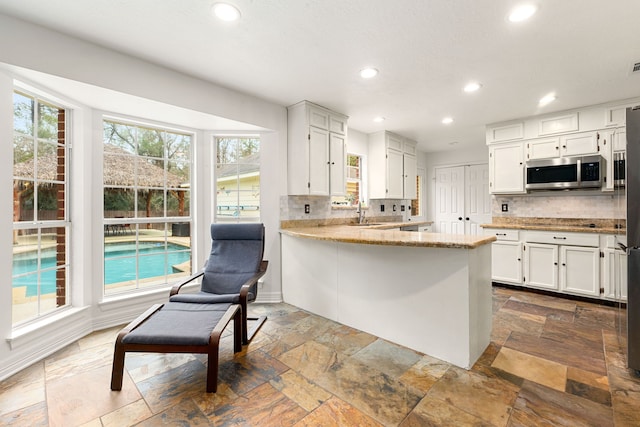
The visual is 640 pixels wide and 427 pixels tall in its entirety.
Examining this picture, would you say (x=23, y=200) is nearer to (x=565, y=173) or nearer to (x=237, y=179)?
(x=237, y=179)

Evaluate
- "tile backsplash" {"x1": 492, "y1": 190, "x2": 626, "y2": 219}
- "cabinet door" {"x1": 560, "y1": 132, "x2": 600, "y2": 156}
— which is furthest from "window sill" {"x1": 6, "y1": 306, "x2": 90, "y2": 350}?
"cabinet door" {"x1": 560, "y1": 132, "x2": 600, "y2": 156}

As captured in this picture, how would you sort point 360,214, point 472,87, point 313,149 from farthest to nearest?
1. point 360,214
2. point 313,149
3. point 472,87

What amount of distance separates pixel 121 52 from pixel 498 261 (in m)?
5.07

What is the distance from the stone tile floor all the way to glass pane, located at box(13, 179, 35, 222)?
1.16 m

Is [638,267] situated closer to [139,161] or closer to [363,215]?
[363,215]

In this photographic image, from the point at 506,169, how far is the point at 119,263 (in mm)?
5240

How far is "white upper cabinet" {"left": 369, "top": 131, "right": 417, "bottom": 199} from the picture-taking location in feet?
16.3

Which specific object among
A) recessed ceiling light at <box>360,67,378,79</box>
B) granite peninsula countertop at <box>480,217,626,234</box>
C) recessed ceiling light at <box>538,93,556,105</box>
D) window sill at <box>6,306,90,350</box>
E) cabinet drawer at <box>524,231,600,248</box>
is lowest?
window sill at <box>6,306,90,350</box>

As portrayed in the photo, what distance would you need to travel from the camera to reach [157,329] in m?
1.88

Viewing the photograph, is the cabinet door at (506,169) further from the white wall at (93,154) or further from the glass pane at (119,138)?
the glass pane at (119,138)

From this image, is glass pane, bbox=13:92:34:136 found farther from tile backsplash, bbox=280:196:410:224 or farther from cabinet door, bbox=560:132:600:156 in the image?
cabinet door, bbox=560:132:600:156

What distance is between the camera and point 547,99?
345 centimetres

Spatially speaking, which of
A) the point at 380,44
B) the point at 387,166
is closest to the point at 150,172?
the point at 380,44

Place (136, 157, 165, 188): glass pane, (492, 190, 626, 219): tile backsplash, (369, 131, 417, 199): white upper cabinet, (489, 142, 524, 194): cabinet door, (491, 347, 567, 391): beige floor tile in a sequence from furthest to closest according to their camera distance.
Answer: (369, 131, 417, 199): white upper cabinet
(489, 142, 524, 194): cabinet door
(492, 190, 626, 219): tile backsplash
(136, 157, 165, 188): glass pane
(491, 347, 567, 391): beige floor tile
